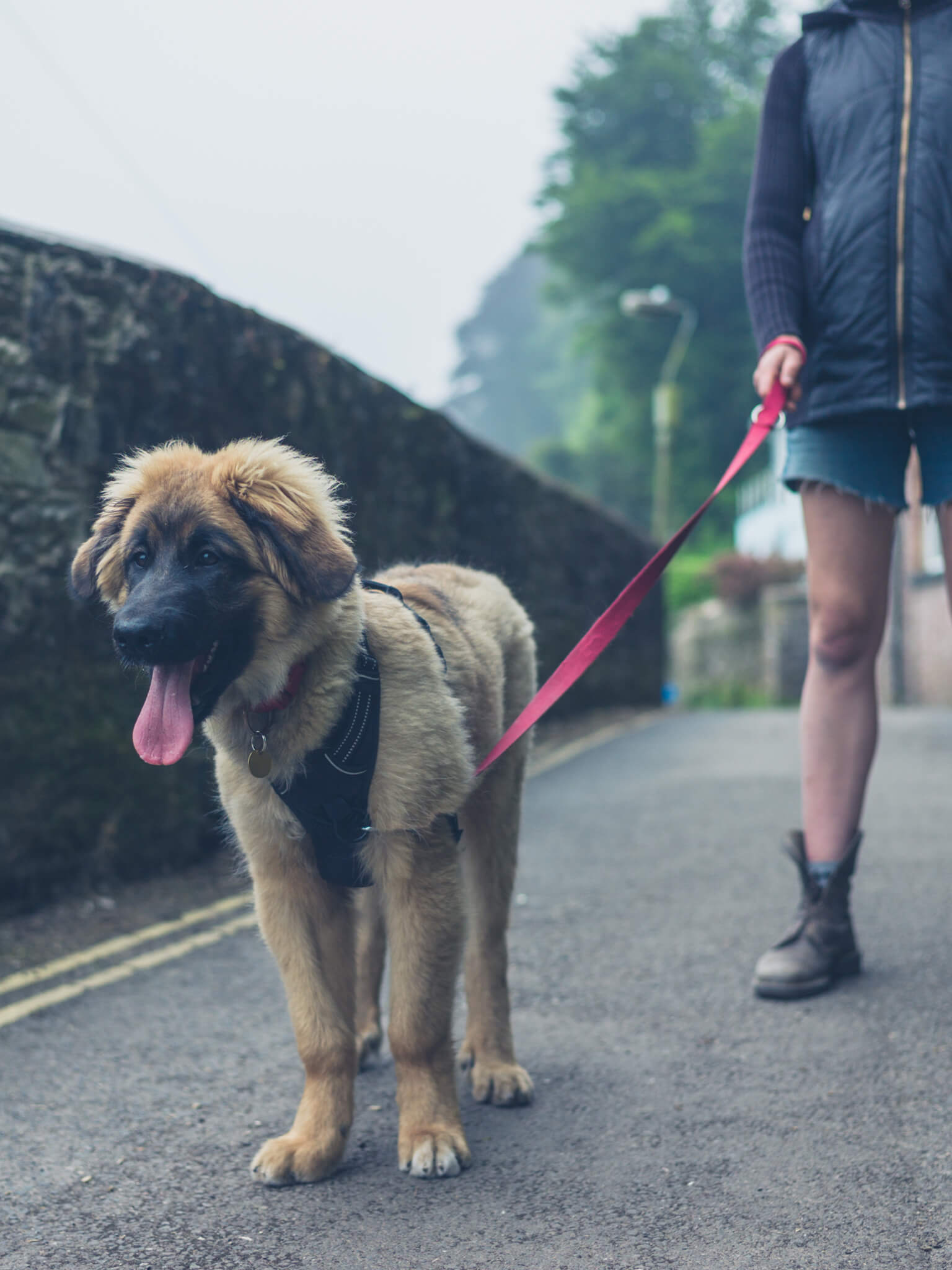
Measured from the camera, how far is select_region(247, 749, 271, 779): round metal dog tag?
97.5 inches

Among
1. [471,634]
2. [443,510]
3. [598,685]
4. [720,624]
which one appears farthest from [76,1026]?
[720,624]

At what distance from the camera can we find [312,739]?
8.13ft

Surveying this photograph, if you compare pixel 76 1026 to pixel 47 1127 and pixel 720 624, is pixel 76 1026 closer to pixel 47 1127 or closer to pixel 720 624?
pixel 47 1127

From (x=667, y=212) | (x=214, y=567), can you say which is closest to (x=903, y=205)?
(x=214, y=567)

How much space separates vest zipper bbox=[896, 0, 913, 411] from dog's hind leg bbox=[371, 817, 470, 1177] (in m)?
1.80

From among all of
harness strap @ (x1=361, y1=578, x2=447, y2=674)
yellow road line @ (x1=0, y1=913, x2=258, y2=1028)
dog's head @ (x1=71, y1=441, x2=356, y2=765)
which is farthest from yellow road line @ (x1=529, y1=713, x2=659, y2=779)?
dog's head @ (x1=71, y1=441, x2=356, y2=765)

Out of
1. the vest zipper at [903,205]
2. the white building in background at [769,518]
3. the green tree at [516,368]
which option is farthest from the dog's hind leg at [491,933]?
the green tree at [516,368]

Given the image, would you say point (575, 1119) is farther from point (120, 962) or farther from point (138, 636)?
point (120, 962)

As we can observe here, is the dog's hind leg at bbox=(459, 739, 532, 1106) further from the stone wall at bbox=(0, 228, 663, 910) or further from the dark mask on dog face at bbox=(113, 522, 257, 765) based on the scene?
the stone wall at bbox=(0, 228, 663, 910)

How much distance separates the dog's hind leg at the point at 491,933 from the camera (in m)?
2.91

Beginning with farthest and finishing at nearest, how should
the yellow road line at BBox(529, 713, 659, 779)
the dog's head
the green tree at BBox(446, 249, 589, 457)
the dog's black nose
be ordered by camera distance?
1. the green tree at BBox(446, 249, 589, 457)
2. the yellow road line at BBox(529, 713, 659, 779)
3. the dog's head
4. the dog's black nose

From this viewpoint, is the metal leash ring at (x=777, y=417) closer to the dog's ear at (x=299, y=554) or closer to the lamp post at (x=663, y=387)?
the dog's ear at (x=299, y=554)

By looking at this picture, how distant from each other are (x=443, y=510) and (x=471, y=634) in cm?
523

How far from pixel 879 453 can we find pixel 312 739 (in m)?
1.85
